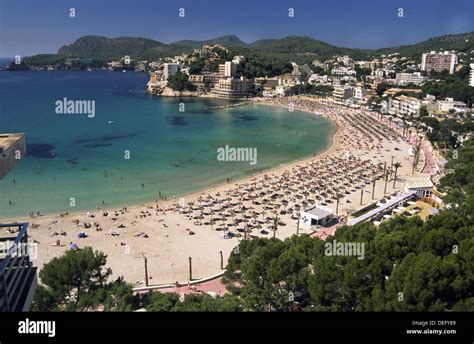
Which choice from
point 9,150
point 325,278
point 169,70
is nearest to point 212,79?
point 169,70

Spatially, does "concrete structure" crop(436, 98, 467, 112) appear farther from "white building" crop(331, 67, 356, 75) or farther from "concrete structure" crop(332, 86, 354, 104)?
"white building" crop(331, 67, 356, 75)

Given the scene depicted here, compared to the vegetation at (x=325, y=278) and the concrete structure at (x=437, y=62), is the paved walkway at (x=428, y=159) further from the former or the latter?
the concrete structure at (x=437, y=62)

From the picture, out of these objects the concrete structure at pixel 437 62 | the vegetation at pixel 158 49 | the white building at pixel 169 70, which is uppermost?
the vegetation at pixel 158 49

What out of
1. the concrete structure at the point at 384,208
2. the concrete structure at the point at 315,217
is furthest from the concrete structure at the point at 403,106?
the concrete structure at the point at 315,217

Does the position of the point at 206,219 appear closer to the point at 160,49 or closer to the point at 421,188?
the point at 421,188

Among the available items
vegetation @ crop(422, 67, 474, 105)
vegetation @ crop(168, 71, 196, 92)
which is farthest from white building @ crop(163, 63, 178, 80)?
vegetation @ crop(422, 67, 474, 105)
